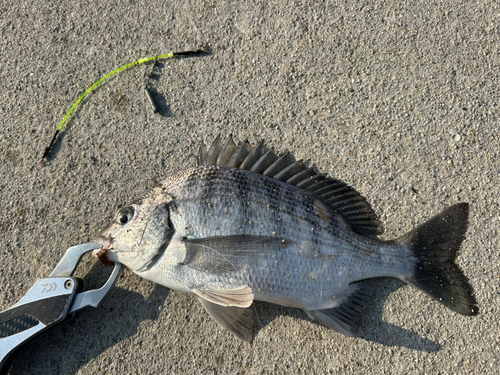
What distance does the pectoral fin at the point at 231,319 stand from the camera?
199 centimetres

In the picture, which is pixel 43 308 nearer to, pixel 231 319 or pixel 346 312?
pixel 231 319

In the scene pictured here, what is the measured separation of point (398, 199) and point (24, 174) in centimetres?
270

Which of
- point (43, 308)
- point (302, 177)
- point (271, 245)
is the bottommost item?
point (271, 245)

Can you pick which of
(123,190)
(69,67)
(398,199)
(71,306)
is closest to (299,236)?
(398,199)

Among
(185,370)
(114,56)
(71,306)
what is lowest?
(185,370)

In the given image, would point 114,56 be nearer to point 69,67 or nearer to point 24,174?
point 69,67

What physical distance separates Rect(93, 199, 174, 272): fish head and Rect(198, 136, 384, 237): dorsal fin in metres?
0.46

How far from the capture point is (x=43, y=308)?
199cm

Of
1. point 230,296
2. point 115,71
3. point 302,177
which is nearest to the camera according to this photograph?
point 230,296

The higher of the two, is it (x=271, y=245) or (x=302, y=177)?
(x=302, y=177)

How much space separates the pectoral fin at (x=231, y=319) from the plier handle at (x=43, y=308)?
64 centimetres

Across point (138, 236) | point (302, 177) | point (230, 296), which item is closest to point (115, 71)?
point (138, 236)

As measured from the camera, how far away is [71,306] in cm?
202

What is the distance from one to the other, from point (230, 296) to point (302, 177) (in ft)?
2.80
